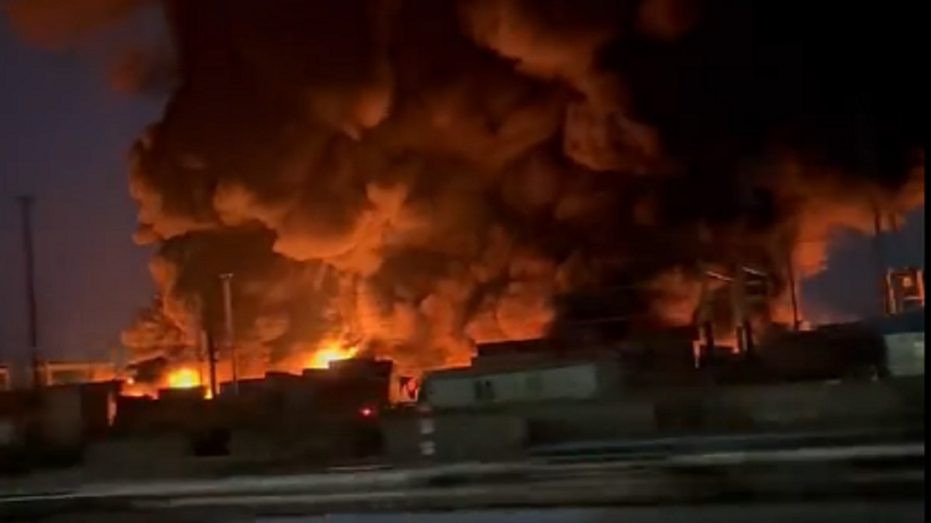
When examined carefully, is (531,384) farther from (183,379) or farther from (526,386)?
(183,379)

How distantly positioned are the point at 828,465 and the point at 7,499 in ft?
17.3

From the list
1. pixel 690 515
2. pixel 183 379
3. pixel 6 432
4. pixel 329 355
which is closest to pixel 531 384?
pixel 690 515

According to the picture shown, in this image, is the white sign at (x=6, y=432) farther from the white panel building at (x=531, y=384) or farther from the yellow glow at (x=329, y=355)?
the yellow glow at (x=329, y=355)

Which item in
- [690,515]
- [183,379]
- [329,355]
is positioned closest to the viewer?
[690,515]

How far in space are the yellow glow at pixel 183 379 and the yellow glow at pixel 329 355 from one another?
185cm

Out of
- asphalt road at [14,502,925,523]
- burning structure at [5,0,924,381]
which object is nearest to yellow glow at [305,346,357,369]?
burning structure at [5,0,924,381]

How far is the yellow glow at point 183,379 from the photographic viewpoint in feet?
60.3

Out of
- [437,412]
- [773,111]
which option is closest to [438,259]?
[773,111]

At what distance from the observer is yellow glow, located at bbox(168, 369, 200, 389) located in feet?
60.3

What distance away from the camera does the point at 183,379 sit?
64.1 feet

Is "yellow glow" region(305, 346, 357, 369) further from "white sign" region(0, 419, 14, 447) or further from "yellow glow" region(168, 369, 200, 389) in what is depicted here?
"white sign" region(0, 419, 14, 447)

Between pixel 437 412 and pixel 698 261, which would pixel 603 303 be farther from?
pixel 437 412

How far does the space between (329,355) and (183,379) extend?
2.86 metres

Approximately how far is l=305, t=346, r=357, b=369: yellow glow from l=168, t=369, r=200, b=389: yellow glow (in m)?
1.85
